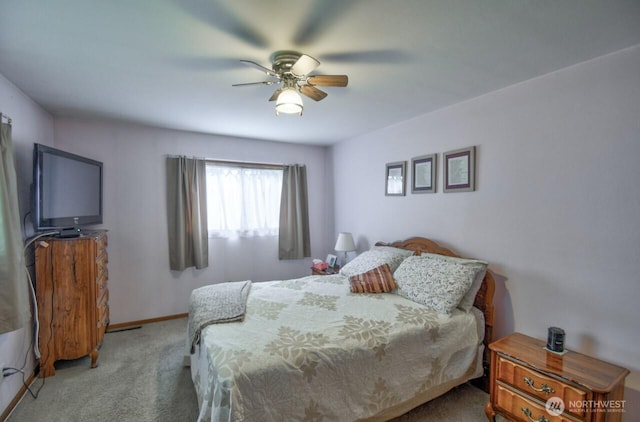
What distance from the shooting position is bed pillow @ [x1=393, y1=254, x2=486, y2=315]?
2193 millimetres

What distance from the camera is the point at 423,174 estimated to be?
10.0 feet

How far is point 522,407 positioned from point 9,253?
11.3 ft

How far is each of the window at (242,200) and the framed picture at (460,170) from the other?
2.49 meters

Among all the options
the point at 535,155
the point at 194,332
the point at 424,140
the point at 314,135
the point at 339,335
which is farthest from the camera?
the point at 314,135

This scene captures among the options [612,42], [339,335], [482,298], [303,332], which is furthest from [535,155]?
[303,332]

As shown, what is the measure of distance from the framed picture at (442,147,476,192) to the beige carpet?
5.67 feet

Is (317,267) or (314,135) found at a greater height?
(314,135)

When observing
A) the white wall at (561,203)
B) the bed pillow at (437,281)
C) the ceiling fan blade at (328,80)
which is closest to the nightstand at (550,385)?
the white wall at (561,203)

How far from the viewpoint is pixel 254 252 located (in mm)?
4246

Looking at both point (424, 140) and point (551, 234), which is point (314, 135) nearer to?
point (424, 140)

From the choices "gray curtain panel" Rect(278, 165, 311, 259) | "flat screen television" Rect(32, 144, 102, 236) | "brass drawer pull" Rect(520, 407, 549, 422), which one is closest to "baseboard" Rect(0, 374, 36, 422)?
"flat screen television" Rect(32, 144, 102, 236)

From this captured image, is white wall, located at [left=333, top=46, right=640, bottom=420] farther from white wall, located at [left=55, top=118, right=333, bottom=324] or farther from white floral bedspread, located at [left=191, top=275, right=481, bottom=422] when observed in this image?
white wall, located at [left=55, top=118, right=333, bottom=324]

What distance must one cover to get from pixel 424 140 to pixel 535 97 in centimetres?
104

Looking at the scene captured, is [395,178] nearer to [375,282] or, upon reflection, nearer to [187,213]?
[375,282]
